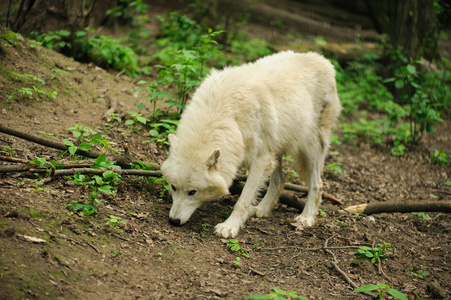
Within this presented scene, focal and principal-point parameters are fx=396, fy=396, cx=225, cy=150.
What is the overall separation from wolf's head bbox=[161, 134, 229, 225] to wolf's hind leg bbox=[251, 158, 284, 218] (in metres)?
1.24

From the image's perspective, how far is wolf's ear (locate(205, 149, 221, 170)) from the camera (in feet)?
13.7

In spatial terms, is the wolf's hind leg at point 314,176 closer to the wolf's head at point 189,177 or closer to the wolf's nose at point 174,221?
the wolf's head at point 189,177

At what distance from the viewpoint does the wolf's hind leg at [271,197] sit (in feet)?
17.8

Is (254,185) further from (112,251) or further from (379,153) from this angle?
(379,153)

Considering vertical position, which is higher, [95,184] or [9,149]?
[9,149]

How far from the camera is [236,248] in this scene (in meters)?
4.19

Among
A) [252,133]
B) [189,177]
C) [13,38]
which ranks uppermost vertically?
[13,38]

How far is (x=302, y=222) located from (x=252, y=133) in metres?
1.45

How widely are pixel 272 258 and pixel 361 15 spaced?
15159 mm

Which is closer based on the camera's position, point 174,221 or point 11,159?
point 11,159

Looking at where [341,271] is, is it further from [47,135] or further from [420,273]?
[47,135]

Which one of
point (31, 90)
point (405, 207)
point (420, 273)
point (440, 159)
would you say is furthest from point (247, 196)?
point (440, 159)

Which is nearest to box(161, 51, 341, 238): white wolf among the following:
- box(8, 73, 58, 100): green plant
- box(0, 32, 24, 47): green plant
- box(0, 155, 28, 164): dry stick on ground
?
box(0, 155, 28, 164): dry stick on ground

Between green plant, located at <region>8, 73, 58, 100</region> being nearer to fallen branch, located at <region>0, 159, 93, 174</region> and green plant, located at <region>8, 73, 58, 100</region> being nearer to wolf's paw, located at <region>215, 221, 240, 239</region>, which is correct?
fallen branch, located at <region>0, 159, 93, 174</region>
